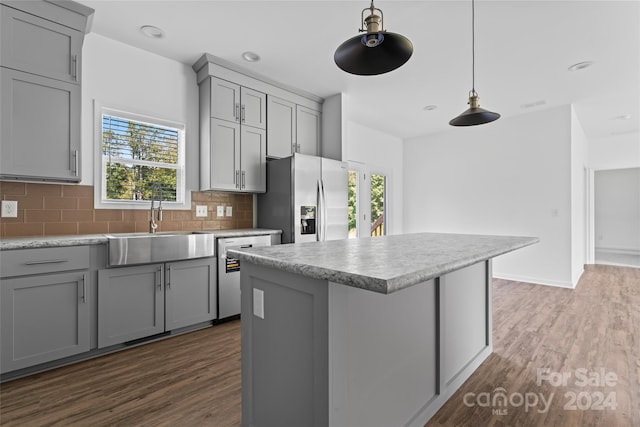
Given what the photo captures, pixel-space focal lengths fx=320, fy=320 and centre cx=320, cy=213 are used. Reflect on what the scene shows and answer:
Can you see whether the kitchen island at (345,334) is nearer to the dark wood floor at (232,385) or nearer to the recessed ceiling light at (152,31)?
the dark wood floor at (232,385)

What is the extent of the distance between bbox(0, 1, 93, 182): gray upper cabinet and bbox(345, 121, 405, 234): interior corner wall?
12.3 ft

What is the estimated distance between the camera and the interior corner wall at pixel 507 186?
182 inches

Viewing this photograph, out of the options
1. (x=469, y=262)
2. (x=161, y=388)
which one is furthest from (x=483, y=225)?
(x=161, y=388)

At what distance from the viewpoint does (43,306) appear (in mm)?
2131

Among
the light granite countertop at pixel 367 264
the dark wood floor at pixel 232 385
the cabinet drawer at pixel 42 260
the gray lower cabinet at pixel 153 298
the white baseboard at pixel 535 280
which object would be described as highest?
the light granite countertop at pixel 367 264

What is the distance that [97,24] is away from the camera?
2676 millimetres

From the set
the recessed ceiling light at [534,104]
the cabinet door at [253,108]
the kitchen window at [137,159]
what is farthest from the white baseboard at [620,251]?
the kitchen window at [137,159]

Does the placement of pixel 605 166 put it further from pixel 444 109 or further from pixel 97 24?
pixel 97 24

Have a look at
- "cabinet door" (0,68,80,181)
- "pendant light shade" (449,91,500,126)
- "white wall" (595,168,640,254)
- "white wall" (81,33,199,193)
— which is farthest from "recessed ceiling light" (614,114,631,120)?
"cabinet door" (0,68,80,181)

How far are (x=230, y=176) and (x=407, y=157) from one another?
4214 mm

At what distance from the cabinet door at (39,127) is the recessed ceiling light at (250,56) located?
4.86 ft

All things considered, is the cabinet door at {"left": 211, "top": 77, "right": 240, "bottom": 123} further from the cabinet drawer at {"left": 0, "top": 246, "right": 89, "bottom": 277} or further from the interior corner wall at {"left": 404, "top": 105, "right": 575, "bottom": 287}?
the interior corner wall at {"left": 404, "top": 105, "right": 575, "bottom": 287}

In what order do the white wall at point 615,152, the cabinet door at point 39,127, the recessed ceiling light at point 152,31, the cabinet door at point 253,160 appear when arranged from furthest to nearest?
the white wall at point 615,152 → the cabinet door at point 253,160 → the recessed ceiling light at point 152,31 → the cabinet door at point 39,127

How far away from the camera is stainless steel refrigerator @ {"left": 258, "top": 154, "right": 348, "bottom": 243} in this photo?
11.7ft
